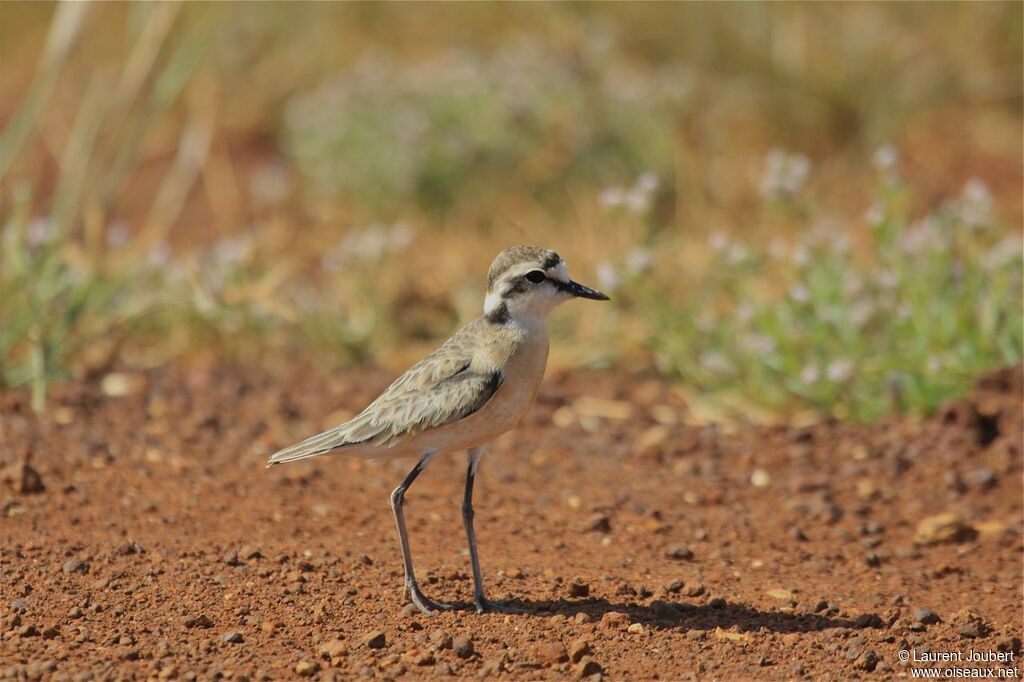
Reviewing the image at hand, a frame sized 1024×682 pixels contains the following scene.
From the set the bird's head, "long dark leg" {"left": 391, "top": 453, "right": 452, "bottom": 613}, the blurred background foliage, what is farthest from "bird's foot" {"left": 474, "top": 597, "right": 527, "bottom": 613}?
the blurred background foliage

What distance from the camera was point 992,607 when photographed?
4.71 metres

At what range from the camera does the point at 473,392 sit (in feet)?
14.1

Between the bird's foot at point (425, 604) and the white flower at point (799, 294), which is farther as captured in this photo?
the white flower at point (799, 294)

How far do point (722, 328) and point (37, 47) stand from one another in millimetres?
10317

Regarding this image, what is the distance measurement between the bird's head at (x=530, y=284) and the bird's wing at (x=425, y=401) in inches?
6.4

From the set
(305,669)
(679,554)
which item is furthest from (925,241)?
(305,669)

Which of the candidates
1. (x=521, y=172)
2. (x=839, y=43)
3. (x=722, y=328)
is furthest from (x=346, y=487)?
(x=839, y=43)

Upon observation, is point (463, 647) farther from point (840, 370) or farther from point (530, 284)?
point (840, 370)

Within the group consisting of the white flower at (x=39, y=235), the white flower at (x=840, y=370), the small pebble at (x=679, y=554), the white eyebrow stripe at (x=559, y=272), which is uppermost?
the white flower at (x=39, y=235)

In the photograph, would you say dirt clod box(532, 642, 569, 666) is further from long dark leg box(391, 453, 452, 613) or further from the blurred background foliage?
the blurred background foliage

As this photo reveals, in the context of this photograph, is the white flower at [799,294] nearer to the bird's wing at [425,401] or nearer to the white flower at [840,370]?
the white flower at [840,370]

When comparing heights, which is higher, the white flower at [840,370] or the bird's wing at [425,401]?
the white flower at [840,370]

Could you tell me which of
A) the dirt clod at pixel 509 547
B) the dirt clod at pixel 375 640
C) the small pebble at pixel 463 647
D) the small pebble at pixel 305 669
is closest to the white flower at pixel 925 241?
the dirt clod at pixel 509 547

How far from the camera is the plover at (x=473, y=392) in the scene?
14.2ft
